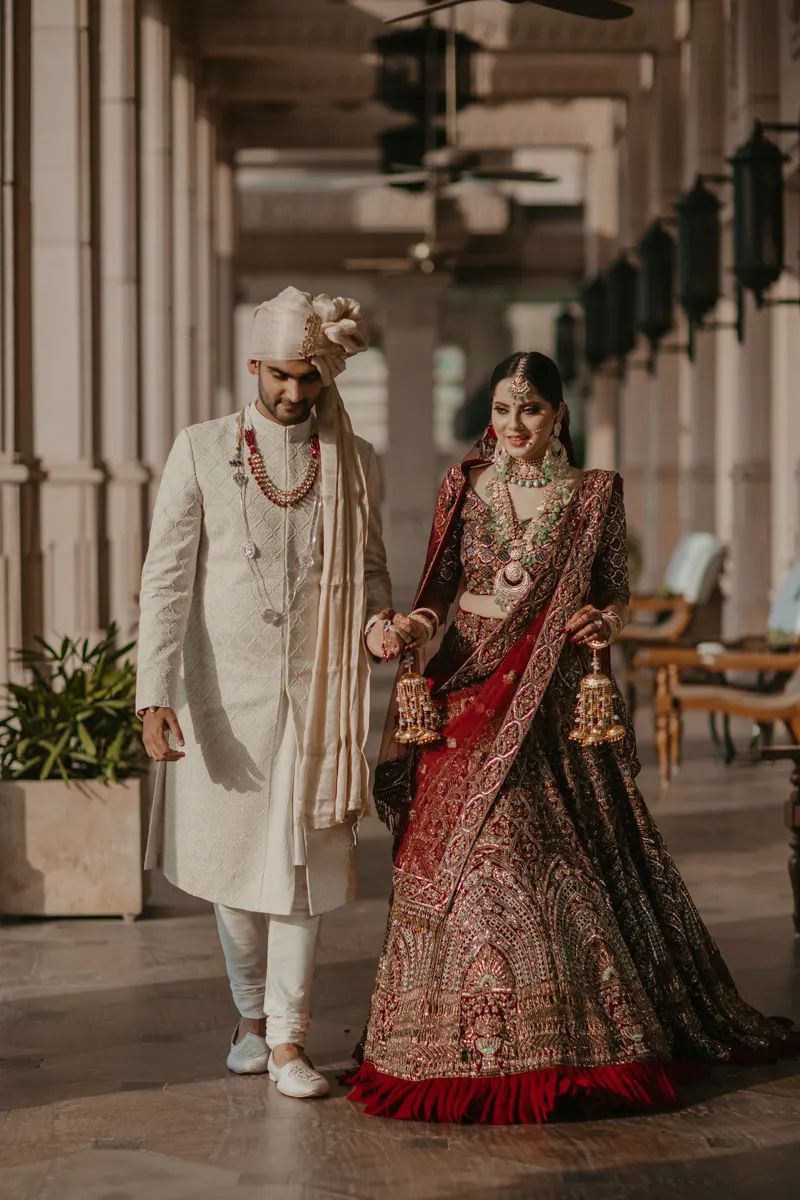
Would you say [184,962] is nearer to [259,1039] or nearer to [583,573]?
[259,1039]

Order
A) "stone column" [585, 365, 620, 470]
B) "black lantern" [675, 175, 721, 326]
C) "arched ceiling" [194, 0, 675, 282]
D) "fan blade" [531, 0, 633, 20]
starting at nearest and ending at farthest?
"fan blade" [531, 0, 633, 20] → "black lantern" [675, 175, 721, 326] → "arched ceiling" [194, 0, 675, 282] → "stone column" [585, 365, 620, 470]

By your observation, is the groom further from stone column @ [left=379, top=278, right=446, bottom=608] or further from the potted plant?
stone column @ [left=379, top=278, right=446, bottom=608]

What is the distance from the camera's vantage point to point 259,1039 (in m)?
4.53

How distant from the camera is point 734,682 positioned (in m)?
10.6

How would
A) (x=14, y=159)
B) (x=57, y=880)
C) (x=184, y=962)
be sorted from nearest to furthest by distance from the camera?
(x=184, y=962) < (x=57, y=880) < (x=14, y=159)

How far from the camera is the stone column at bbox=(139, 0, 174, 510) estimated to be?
14.5 meters

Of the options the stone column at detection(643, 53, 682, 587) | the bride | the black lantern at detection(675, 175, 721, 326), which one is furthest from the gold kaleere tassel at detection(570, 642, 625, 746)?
the stone column at detection(643, 53, 682, 587)

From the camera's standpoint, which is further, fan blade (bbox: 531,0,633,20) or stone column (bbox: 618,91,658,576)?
stone column (bbox: 618,91,658,576)

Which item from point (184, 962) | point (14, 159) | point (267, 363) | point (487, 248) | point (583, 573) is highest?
point (487, 248)

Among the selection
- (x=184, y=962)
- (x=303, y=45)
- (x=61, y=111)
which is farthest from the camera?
(x=303, y=45)

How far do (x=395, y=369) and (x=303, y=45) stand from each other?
33.4 ft

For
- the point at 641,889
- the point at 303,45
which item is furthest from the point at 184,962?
the point at 303,45

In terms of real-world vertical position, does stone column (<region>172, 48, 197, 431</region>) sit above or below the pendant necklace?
above

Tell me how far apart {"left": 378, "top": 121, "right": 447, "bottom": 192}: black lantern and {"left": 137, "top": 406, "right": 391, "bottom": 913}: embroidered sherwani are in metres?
10.8
